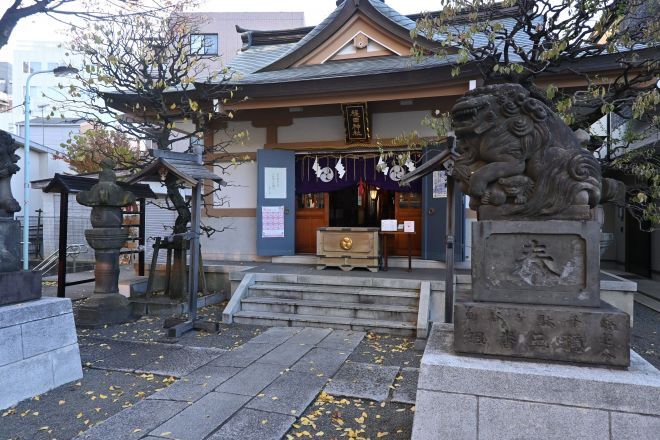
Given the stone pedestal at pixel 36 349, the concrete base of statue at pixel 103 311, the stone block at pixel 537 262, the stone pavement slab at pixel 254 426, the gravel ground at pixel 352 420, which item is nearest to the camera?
the stone block at pixel 537 262

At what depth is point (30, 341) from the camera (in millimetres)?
4254

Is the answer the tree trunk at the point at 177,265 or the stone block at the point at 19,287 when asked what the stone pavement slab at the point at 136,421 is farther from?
the tree trunk at the point at 177,265

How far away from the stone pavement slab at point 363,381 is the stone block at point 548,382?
1.59m

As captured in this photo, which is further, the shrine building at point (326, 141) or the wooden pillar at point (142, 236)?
the shrine building at point (326, 141)

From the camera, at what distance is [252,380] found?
4602 millimetres

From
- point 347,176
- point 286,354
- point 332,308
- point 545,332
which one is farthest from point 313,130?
point 545,332

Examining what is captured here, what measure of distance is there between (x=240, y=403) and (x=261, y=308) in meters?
3.43

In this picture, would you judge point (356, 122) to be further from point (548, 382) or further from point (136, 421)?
point (548, 382)

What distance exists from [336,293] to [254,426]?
3985 mm

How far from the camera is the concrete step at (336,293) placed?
7.14m

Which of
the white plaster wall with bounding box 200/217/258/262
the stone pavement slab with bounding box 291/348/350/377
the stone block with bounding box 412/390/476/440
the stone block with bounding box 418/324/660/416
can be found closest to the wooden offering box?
the white plaster wall with bounding box 200/217/258/262

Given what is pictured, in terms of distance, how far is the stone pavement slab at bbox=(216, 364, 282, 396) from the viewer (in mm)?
4324

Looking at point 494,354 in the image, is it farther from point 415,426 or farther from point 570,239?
point 570,239

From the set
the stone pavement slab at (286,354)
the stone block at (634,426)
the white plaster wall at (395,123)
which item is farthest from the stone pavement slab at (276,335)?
the white plaster wall at (395,123)
